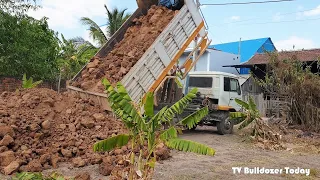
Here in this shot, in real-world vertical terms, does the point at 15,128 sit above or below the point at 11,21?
below

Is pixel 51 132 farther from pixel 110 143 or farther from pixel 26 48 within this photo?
pixel 26 48

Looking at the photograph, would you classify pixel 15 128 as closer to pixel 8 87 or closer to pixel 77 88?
pixel 77 88

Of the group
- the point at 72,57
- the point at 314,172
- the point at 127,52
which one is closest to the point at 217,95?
the point at 127,52

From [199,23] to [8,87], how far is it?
808 centimetres

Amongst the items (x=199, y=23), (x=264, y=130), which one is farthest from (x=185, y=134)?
(x=199, y=23)

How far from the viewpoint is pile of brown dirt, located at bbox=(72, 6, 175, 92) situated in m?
8.81

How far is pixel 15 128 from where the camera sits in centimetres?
680

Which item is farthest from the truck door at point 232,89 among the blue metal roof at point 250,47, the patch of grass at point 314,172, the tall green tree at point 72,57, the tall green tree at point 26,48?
the blue metal roof at point 250,47

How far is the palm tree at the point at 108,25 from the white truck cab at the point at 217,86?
13.6m

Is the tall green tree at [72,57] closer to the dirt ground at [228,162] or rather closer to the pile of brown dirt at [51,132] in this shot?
the pile of brown dirt at [51,132]

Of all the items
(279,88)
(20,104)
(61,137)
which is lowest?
(61,137)

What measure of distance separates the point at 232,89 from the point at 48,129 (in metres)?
7.15

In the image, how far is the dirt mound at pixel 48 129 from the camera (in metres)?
6.33

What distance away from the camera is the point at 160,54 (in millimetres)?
8984
